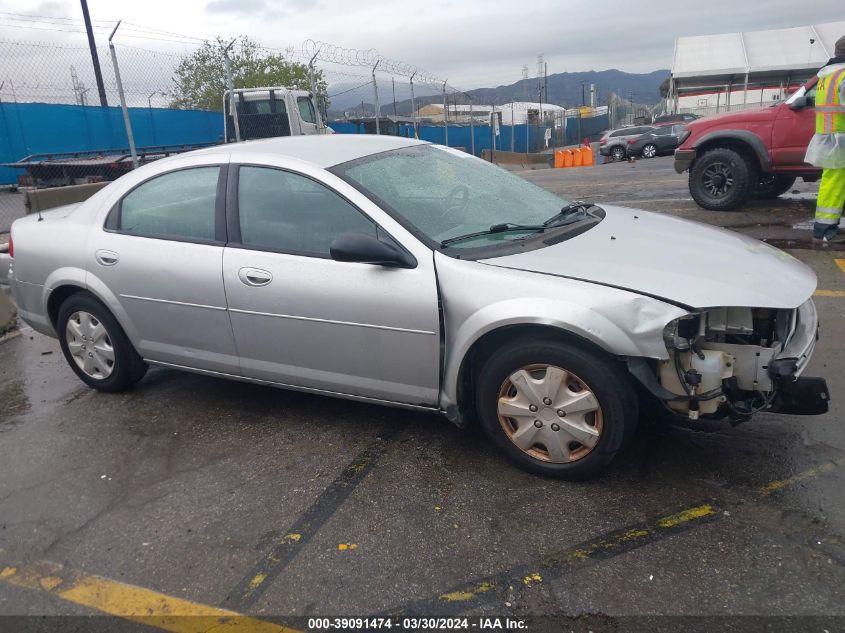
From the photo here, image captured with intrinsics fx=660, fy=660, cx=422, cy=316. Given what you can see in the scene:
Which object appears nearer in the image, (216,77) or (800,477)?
(800,477)

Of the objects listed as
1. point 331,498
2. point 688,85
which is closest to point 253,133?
point 331,498

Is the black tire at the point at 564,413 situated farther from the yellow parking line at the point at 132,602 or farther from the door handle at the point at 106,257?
the door handle at the point at 106,257

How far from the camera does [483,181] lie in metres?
3.92

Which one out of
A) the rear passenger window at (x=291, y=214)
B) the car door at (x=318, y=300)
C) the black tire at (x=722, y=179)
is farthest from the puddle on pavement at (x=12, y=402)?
the black tire at (x=722, y=179)

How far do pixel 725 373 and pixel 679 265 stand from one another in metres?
0.53

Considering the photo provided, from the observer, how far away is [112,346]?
4184mm

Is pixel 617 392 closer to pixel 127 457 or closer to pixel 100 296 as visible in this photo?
→ pixel 127 457

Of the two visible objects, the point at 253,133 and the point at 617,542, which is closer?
the point at 617,542

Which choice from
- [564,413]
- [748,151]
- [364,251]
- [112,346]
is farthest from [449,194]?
[748,151]

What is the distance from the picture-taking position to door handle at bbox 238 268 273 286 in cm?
343

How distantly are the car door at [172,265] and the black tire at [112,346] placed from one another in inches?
6.0

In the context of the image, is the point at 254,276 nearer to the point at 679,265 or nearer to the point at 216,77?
the point at 679,265

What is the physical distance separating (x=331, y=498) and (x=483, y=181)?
2.02m

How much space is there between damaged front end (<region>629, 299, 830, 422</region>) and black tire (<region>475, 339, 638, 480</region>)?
13 centimetres
